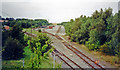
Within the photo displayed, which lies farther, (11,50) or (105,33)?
(105,33)

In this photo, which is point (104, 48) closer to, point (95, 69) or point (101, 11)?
point (95, 69)

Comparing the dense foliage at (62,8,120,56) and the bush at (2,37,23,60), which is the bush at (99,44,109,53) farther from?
the bush at (2,37,23,60)

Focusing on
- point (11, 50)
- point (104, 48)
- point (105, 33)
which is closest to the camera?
point (11, 50)

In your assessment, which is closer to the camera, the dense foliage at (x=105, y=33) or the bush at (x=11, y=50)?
the bush at (x=11, y=50)

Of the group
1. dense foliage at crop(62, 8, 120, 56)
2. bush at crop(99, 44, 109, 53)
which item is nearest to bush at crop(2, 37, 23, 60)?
dense foliage at crop(62, 8, 120, 56)

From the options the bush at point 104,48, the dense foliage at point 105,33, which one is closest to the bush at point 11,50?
the dense foliage at point 105,33

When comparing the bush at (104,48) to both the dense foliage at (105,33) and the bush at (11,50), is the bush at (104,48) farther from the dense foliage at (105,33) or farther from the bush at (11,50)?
the bush at (11,50)

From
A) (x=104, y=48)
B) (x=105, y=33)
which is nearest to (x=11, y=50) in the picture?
(x=104, y=48)

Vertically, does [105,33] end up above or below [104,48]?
above

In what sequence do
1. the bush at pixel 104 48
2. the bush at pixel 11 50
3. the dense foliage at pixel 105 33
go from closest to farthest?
the bush at pixel 11 50, the dense foliage at pixel 105 33, the bush at pixel 104 48

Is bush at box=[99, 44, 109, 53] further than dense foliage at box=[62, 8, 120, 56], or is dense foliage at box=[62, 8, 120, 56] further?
bush at box=[99, 44, 109, 53]

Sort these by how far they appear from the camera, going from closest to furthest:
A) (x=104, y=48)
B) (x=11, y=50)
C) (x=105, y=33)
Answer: (x=11, y=50) < (x=104, y=48) < (x=105, y=33)

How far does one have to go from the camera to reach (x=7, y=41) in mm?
10938

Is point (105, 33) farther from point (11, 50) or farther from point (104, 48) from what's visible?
point (11, 50)
